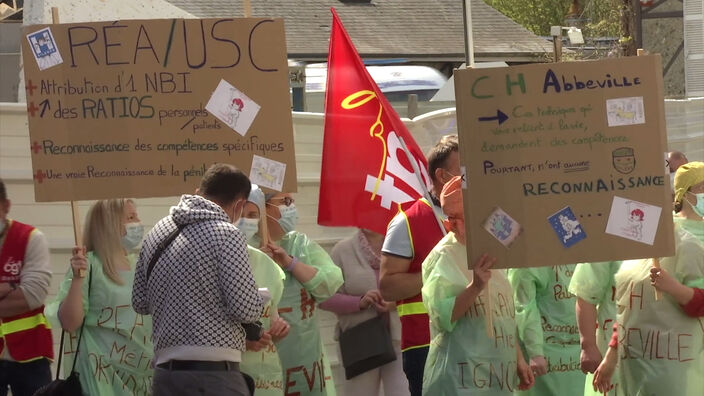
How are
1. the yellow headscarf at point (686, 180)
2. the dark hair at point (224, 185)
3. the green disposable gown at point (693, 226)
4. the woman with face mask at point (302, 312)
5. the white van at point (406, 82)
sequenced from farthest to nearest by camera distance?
the white van at point (406, 82), the woman with face mask at point (302, 312), the yellow headscarf at point (686, 180), the green disposable gown at point (693, 226), the dark hair at point (224, 185)

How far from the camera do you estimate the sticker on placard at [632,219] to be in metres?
7.00

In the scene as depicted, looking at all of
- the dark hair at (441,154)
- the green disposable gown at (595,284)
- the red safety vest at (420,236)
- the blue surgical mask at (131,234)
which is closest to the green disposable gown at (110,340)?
the blue surgical mask at (131,234)

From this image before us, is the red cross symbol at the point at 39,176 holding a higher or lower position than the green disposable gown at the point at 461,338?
higher

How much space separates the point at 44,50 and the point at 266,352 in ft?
6.60

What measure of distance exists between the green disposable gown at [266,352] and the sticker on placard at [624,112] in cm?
182

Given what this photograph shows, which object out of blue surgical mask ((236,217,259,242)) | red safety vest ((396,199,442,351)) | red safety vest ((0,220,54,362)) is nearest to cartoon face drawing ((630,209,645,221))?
red safety vest ((396,199,442,351))

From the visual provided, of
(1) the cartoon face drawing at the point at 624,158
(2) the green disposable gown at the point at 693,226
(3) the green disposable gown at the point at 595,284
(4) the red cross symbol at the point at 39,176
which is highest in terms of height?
(4) the red cross symbol at the point at 39,176

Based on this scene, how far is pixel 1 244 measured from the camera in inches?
325

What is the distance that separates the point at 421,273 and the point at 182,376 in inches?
→ 72.5

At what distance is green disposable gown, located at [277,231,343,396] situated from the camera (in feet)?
27.1

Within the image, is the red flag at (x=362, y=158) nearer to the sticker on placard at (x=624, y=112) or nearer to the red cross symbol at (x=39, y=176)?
the red cross symbol at (x=39, y=176)

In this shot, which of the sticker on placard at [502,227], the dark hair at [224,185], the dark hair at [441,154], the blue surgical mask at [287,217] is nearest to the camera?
the dark hair at [224,185]

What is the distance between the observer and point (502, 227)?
6.99m

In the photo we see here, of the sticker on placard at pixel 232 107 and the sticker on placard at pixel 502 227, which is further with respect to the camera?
the sticker on placard at pixel 232 107
